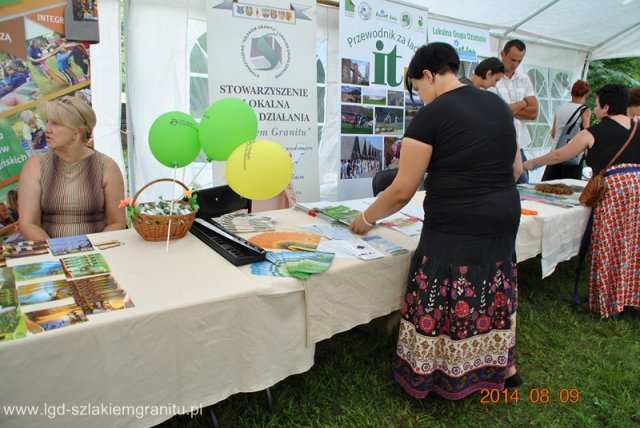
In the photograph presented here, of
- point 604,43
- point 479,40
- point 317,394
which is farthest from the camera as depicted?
point 604,43

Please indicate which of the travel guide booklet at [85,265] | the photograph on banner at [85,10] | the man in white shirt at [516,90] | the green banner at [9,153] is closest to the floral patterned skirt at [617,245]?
the man in white shirt at [516,90]

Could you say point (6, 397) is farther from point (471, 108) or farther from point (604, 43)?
point (604, 43)

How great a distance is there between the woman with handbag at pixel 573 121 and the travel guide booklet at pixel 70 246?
13.4ft

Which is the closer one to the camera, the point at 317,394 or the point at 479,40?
the point at 317,394

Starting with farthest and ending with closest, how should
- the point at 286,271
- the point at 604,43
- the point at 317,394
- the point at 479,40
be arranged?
the point at 604,43 < the point at 479,40 < the point at 317,394 < the point at 286,271

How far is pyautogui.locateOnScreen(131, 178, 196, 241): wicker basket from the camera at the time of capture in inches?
59.7

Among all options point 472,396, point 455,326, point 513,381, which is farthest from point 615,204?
point 455,326

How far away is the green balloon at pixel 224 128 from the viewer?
1653 mm

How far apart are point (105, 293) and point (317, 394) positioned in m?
1.06

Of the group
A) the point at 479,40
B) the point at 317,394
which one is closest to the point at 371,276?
the point at 317,394

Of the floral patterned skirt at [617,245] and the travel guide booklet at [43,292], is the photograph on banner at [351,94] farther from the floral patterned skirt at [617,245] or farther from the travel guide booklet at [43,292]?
the travel guide booklet at [43,292]

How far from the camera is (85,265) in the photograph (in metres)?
1.33

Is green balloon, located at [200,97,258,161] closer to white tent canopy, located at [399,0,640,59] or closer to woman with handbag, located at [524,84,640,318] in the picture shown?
woman with handbag, located at [524,84,640,318]

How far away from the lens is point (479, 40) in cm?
462
